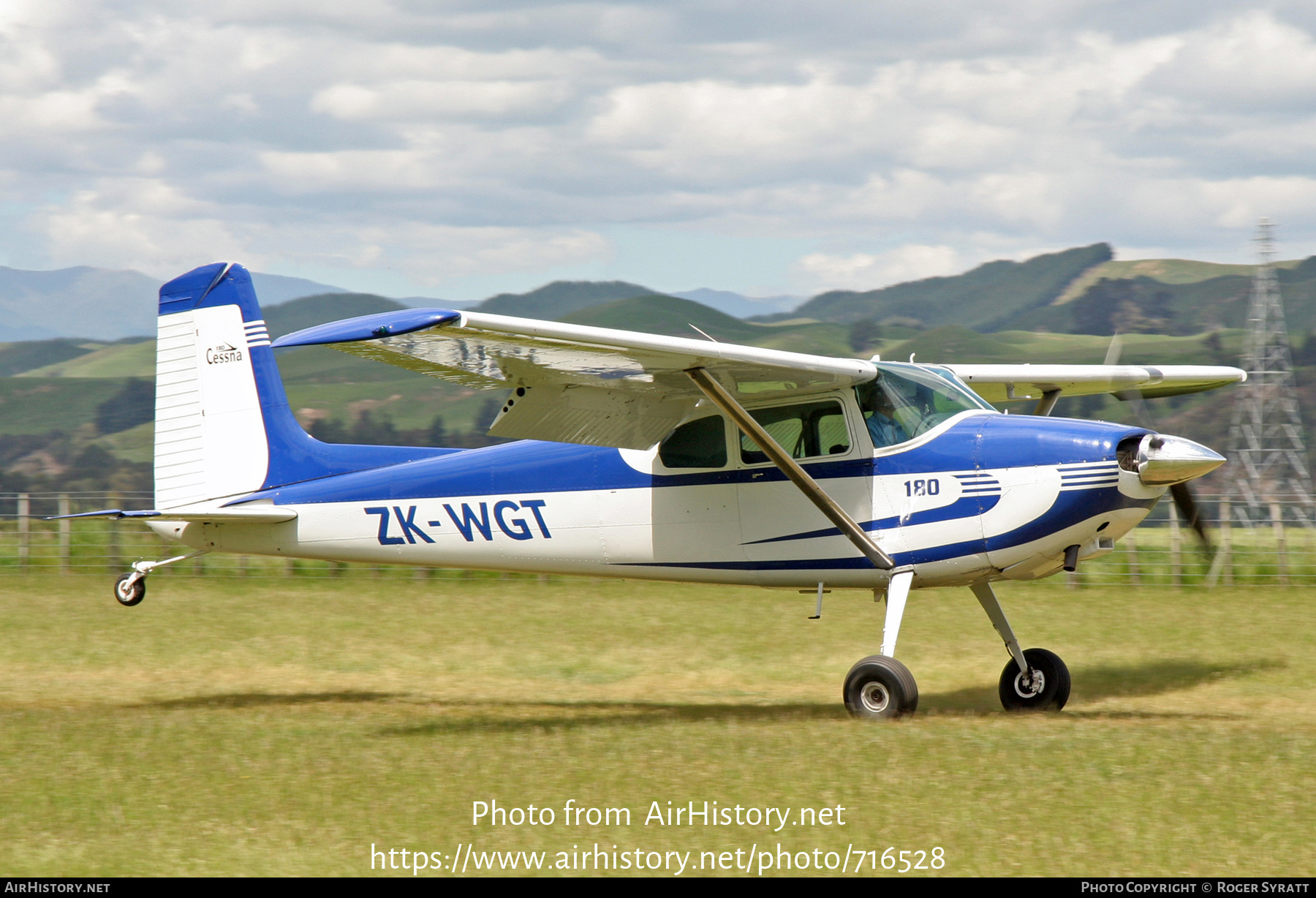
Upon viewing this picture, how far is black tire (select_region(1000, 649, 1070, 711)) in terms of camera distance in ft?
31.9

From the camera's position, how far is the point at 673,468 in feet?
32.2

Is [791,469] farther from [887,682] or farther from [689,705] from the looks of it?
[689,705]

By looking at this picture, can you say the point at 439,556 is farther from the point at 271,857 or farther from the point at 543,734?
the point at 271,857

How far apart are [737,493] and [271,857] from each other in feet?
16.0

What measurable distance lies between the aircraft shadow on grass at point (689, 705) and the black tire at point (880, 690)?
379 mm

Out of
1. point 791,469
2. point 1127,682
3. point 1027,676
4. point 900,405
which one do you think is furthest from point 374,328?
point 1127,682

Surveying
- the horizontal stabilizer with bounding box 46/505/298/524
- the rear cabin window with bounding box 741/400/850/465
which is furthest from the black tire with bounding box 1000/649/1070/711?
the horizontal stabilizer with bounding box 46/505/298/524

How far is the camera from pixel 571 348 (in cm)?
797

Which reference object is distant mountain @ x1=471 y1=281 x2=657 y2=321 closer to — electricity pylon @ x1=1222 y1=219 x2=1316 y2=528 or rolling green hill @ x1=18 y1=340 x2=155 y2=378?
rolling green hill @ x1=18 y1=340 x2=155 y2=378

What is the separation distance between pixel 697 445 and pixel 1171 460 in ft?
11.3

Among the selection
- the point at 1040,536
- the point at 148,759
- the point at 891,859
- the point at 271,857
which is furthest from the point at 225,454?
the point at 891,859

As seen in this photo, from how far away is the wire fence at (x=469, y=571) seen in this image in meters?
18.3

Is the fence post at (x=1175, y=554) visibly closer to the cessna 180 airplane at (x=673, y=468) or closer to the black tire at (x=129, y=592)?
the cessna 180 airplane at (x=673, y=468)

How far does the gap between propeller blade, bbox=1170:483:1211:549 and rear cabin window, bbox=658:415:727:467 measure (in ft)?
11.3
